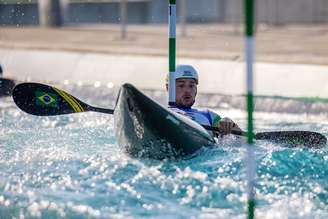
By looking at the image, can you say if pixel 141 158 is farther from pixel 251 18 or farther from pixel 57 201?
pixel 251 18

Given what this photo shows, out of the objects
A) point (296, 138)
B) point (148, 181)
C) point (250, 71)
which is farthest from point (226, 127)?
point (250, 71)

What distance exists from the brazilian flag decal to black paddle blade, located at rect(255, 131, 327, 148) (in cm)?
169

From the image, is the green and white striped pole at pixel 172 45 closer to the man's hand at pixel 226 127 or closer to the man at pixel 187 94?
the man at pixel 187 94

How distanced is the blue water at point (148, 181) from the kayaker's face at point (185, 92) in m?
0.51

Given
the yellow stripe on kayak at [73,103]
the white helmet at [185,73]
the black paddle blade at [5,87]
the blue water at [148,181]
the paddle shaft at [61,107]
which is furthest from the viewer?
the black paddle blade at [5,87]

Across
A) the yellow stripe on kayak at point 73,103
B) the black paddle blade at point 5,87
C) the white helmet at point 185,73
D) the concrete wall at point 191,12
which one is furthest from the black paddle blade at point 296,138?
the concrete wall at point 191,12

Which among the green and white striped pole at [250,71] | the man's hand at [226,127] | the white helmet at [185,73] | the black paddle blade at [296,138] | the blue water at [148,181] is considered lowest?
the blue water at [148,181]

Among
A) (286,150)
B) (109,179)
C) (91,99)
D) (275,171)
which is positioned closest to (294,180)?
(275,171)

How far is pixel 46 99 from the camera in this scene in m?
7.89

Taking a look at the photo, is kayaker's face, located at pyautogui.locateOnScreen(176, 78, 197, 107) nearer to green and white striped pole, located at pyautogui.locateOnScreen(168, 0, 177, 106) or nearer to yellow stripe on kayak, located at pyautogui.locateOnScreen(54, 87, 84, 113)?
green and white striped pole, located at pyautogui.locateOnScreen(168, 0, 177, 106)

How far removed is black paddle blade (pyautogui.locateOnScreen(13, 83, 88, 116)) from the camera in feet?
25.4

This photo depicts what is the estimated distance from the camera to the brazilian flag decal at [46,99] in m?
7.83

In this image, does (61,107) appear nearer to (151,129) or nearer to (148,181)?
(151,129)

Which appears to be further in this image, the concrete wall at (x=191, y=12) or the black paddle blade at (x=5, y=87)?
the concrete wall at (x=191, y=12)
